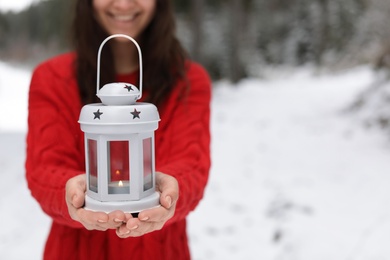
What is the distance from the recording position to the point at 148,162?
1.16 metres

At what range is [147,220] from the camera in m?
1.04

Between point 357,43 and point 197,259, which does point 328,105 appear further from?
point 357,43

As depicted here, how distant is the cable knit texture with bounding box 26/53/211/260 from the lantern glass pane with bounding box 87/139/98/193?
277 mm

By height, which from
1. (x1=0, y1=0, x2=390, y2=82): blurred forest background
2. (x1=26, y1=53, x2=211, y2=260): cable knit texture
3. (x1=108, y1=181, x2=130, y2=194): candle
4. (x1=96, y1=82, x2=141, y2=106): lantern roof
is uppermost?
(x1=96, y1=82, x2=141, y2=106): lantern roof

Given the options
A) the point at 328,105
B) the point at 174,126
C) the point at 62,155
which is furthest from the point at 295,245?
the point at 328,105

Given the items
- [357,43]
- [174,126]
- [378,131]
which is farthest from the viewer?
[357,43]

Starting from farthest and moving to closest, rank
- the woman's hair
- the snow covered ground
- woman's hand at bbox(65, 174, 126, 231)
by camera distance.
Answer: the snow covered ground
the woman's hair
woman's hand at bbox(65, 174, 126, 231)

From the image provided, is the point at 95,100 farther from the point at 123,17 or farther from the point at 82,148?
the point at 123,17

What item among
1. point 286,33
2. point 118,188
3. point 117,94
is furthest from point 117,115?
point 286,33

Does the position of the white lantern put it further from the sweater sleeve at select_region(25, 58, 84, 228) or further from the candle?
the sweater sleeve at select_region(25, 58, 84, 228)

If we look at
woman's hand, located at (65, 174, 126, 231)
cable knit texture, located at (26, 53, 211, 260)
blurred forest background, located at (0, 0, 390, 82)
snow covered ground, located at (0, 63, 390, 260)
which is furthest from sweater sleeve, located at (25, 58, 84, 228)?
blurred forest background, located at (0, 0, 390, 82)

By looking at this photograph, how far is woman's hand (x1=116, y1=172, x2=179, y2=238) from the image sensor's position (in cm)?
102

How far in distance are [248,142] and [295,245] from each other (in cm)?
291

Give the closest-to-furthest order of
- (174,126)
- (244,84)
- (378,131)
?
(174,126), (378,131), (244,84)
